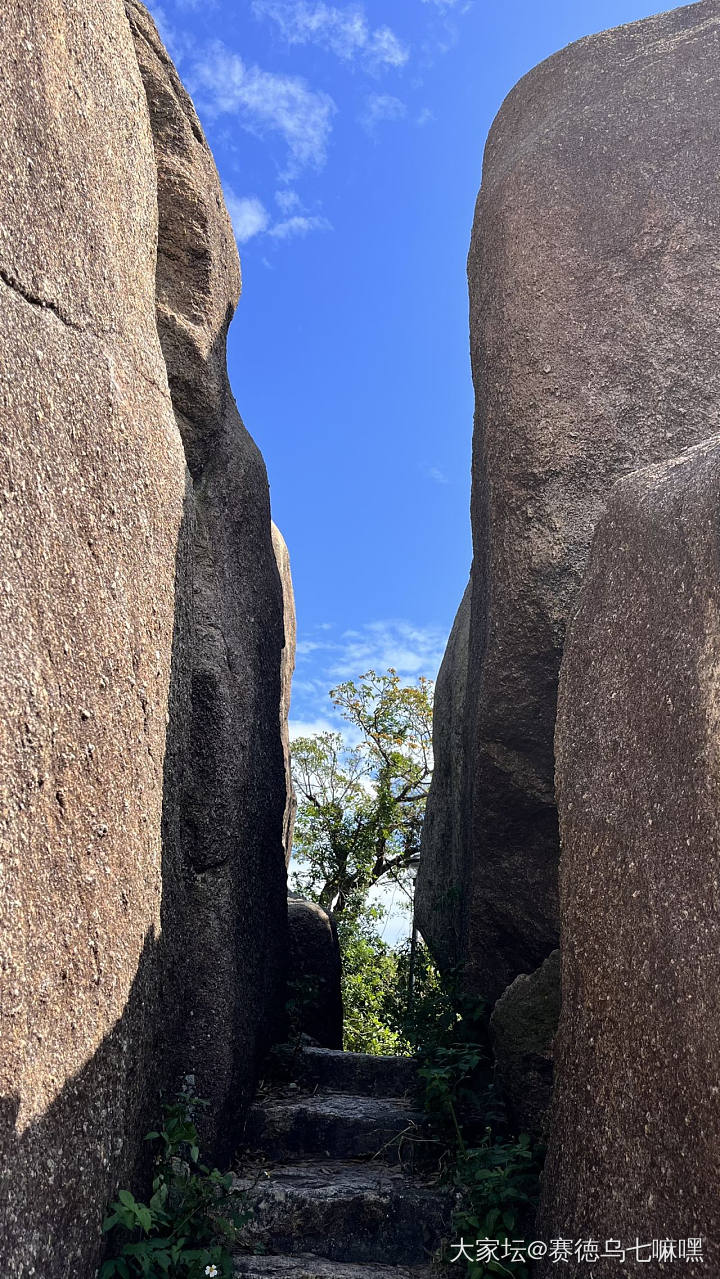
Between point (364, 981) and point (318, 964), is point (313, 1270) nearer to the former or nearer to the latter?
point (318, 964)

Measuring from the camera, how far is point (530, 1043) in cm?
493

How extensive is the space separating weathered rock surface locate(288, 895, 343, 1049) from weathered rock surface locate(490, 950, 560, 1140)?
304 cm

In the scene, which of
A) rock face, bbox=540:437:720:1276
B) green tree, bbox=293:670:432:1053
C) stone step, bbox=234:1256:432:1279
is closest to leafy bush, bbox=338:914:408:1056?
green tree, bbox=293:670:432:1053

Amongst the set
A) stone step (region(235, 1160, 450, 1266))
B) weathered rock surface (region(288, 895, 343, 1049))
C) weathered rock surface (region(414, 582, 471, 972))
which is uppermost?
weathered rock surface (region(414, 582, 471, 972))

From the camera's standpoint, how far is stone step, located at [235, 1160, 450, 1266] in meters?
4.56

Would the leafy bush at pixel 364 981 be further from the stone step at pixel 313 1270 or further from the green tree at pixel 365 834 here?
the stone step at pixel 313 1270

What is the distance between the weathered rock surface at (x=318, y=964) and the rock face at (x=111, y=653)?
1782 millimetres

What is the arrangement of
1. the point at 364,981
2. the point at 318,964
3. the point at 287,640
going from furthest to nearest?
the point at 364,981, the point at 287,640, the point at 318,964

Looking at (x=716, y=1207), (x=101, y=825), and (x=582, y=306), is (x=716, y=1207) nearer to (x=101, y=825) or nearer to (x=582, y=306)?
(x=101, y=825)

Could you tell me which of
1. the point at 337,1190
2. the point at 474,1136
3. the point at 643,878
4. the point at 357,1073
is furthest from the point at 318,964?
the point at 643,878

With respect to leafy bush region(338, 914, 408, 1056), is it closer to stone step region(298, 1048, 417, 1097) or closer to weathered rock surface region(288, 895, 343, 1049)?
weathered rock surface region(288, 895, 343, 1049)

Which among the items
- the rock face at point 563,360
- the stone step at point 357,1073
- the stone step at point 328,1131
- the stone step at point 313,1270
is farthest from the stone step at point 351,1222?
the stone step at point 357,1073

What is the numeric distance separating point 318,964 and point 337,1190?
357 cm

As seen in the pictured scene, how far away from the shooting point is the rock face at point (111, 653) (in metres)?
3.30
